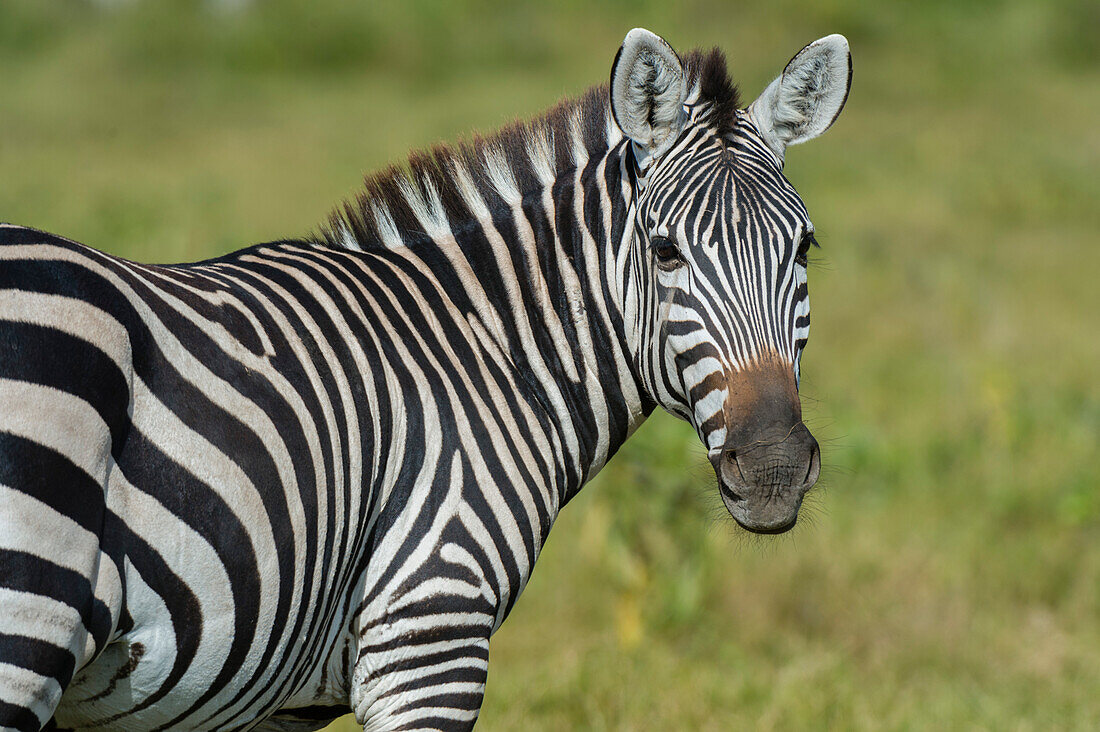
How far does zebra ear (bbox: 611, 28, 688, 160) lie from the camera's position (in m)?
2.62

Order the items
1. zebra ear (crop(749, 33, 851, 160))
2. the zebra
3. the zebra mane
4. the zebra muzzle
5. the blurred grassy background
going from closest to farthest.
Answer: the zebra < the zebra muzzle < zebra ear (crop(749, 33, 851, 160)) < the zebra mane < the blurred grassy background

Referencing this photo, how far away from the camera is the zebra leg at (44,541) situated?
1763 mm

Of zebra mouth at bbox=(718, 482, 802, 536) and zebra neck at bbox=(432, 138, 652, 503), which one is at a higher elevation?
zebra neck at bbox=(432, 138, 652, 503)

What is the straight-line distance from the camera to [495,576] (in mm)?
2539

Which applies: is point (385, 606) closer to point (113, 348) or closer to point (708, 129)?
point (113, 348)

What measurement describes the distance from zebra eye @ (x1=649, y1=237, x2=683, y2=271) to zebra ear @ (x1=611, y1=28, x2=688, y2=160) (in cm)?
31

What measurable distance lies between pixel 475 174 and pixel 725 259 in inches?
37.2

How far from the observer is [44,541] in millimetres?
1778

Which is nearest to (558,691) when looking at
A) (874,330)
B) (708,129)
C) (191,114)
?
(708,129)

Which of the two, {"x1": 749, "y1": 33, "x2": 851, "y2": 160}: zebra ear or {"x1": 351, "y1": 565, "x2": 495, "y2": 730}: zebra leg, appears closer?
{"x1": 351, "y1": 565, "x2": 495, "y2": 730}: zebra leg

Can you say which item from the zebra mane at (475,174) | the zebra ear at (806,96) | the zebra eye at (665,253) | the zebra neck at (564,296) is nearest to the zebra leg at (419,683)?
the zebra neck at (564,296)

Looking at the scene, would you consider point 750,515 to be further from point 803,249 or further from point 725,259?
point 803,249

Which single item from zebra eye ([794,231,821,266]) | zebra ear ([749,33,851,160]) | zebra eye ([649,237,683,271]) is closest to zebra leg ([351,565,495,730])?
zebra eye ([649,237,683,271])

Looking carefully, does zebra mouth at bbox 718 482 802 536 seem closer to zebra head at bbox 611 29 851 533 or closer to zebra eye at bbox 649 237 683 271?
zebra head at bbox 611 29 851 533
